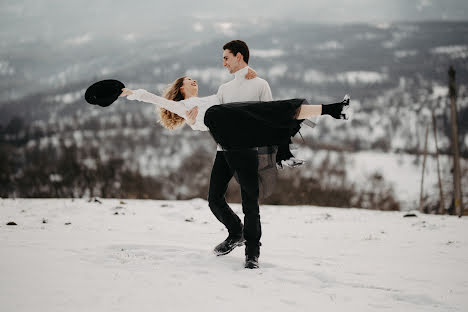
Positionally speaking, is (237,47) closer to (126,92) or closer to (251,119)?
(251,119)

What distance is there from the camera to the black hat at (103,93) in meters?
3.67

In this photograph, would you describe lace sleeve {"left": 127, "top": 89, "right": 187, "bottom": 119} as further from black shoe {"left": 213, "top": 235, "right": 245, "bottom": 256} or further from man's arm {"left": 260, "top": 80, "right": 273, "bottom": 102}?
black shoe {"left": 213, "top": 235, "right": 245, "bottom": 256}

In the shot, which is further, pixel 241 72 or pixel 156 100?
pixel 241 72

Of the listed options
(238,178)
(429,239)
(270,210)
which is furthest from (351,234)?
(238,178)

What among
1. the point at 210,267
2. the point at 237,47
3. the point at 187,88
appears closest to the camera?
the point at 210,267

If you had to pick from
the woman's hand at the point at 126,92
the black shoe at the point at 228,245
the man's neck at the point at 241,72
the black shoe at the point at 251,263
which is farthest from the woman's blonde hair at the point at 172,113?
the black shoe at the point at 251,263

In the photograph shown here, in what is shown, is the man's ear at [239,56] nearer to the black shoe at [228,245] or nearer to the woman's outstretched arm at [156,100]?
the woman's outstretched arm at [156,100]

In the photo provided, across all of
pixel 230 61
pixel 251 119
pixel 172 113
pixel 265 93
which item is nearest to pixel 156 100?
pixel 172 113

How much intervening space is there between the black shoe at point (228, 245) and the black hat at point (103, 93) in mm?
1822

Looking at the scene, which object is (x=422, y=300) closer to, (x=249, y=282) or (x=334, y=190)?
(x=249, y=282)

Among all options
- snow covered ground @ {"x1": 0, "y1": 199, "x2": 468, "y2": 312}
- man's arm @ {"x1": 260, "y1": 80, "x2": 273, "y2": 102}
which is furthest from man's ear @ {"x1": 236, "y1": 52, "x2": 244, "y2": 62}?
snow covered ground @ {"x1": 0, "y1": 199, "x2": 468, "y2": 312}

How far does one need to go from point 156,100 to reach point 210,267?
5.31ft

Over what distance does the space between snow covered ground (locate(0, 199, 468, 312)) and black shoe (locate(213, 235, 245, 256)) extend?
0.27 feet

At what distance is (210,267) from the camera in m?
3.62
